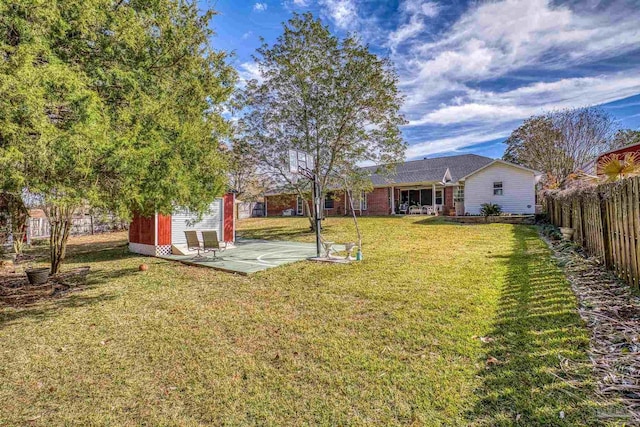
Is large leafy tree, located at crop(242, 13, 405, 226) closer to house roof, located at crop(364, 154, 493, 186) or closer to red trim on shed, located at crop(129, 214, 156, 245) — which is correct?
red trim on shed, located at crop(129, 214, 156, 245)

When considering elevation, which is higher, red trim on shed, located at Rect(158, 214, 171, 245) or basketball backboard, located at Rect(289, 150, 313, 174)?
basketball backboard, located at Rect(289, 150, 313, 174)

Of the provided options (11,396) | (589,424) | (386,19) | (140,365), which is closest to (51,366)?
(11,396)

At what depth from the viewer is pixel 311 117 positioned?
1580cm

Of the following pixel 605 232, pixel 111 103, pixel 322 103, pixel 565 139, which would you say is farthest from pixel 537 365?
pixel 565 139

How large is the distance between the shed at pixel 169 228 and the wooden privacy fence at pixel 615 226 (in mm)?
10933

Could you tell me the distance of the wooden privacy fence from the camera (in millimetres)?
4824

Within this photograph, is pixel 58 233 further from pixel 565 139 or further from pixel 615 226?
pixel 565 139

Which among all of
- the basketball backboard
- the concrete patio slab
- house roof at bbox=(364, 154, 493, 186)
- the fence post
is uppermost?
house roof at bbox=(364, 154, 493, 186)

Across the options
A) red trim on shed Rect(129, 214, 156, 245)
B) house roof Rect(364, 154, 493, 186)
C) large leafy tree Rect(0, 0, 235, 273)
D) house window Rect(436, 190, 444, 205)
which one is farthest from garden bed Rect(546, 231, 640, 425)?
house window Rect(436, 190, 444, 205)

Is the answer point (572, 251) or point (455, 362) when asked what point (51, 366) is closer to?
point (455, 362)

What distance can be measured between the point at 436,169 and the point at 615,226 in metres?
21.7

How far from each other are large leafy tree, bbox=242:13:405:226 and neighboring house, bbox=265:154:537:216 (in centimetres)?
334

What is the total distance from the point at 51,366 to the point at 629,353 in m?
6.69

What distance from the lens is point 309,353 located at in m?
3.81
